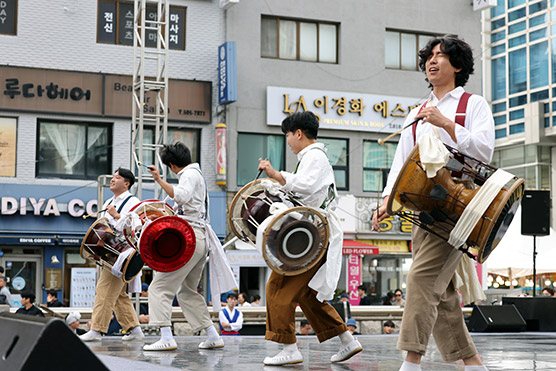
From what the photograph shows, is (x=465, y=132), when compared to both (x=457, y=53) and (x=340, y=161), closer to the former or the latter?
(x=457, y=53)

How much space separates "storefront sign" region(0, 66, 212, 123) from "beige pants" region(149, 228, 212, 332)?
16124 millimetres

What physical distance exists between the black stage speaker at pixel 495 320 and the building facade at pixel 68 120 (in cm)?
1307

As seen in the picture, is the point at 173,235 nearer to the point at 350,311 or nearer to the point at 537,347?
the point at 537,347

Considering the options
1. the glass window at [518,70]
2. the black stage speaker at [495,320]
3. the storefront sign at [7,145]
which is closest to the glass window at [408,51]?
the storefront sign at [7,145]

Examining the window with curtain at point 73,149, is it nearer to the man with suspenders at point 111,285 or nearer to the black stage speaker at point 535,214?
the black stage speaker at point 535,214

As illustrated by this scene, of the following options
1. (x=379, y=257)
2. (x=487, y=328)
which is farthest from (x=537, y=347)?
(x=379, y=257)

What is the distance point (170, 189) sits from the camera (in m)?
7.66

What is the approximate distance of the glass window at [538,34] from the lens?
126ft

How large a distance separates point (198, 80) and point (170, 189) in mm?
17517

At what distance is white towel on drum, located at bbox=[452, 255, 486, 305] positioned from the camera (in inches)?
Result: 202

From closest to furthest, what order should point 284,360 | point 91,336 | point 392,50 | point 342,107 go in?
point 284,360 → point 91,336 → point 342,107 → point 392,50

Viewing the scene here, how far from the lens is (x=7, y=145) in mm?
22812

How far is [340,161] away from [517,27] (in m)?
18.0

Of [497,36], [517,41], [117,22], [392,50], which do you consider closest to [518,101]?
[517,41]
